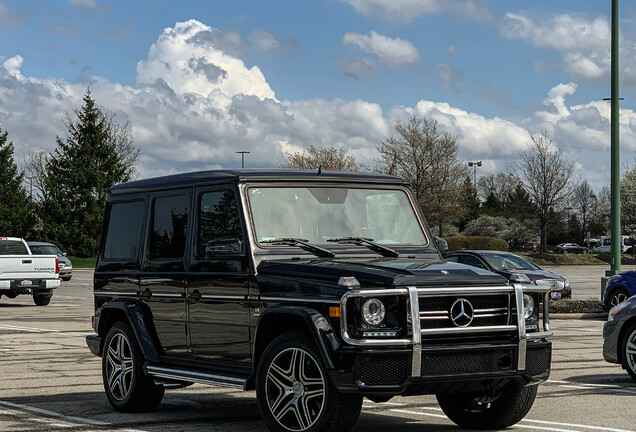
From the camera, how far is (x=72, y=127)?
73.3m

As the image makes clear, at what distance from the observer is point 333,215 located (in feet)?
27.3

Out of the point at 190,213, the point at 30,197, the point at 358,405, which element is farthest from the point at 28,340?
the point at 30,197

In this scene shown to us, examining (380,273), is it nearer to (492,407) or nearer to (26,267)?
(492,407)

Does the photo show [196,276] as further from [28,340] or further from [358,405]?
[28,340]

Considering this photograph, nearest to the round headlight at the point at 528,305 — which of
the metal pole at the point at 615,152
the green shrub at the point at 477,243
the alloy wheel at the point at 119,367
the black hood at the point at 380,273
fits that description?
the black hood at the point at 380,273

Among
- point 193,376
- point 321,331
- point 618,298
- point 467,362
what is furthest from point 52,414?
point 618,298

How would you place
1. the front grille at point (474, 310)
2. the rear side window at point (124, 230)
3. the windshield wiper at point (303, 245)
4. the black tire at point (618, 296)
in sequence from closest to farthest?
the front grille at point (474, 310)
the windshield wiper at point (303, 245)
the rear side window at point (124, 230)
the black tire at point (618, 296)

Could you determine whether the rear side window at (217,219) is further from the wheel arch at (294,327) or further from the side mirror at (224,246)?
the wheel arch at (294,327)

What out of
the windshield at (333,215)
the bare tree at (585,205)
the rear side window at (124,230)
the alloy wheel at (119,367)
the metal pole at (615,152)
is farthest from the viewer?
the bare tree at (585,205)

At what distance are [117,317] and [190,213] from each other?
158cm

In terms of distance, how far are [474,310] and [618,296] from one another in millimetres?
14338

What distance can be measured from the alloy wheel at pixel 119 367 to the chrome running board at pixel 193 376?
1.27 ft

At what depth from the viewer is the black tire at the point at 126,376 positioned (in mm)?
9070

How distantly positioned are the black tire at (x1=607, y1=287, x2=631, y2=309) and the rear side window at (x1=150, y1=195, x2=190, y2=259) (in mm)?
13521
